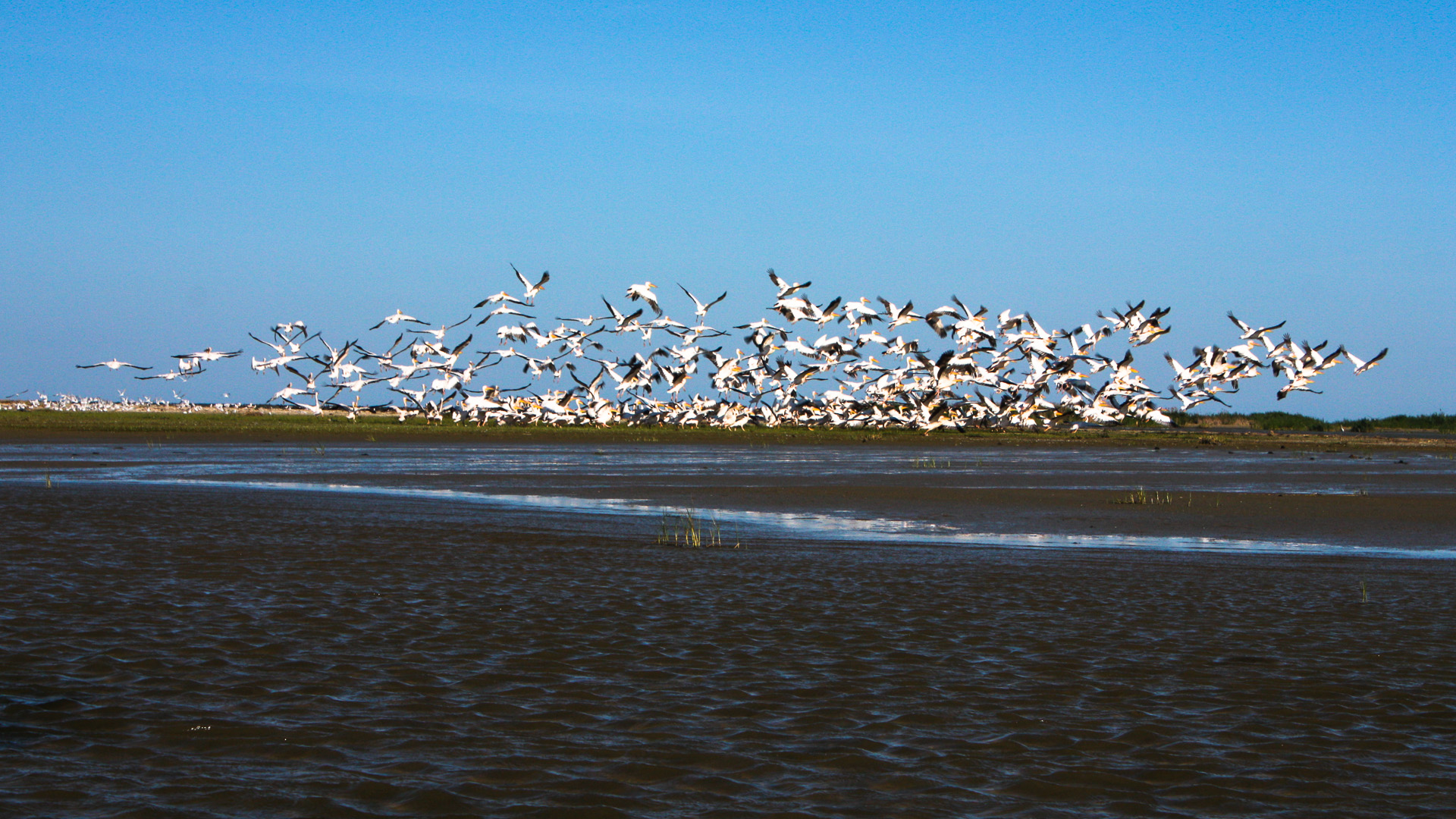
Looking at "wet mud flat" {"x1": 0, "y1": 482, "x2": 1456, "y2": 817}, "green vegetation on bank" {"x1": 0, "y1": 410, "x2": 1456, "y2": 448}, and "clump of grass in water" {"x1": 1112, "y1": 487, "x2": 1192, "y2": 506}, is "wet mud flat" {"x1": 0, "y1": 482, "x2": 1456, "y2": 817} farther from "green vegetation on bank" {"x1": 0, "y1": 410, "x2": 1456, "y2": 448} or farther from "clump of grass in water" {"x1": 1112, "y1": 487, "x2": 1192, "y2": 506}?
"green vegetation on bank" {"x1": 0, "y1": 410, "x2": 1456, "y2": 448}

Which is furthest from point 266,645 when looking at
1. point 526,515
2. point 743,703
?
point 526,515

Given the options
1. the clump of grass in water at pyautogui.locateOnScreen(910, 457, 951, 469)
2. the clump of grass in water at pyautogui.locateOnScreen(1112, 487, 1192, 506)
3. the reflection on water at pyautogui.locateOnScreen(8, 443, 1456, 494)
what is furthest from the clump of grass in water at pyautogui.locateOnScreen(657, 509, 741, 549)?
the clump of grass in water at pyautogui.locateOnScreen(910, 457, 951, 469)

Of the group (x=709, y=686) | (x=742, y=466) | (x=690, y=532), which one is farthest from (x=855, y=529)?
A: (x=742, y=466)

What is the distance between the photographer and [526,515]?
16562 mm

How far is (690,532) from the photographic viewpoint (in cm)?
1408

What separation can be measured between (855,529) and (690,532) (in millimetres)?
2731

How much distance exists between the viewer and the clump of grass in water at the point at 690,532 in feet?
44.2

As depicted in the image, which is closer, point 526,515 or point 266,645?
point 266,645

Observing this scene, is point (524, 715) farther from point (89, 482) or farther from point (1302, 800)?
point (89, 482)

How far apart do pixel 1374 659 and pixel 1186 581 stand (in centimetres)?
346

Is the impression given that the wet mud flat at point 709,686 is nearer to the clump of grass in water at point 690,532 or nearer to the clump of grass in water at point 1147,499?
the clump of grass in water at point 690,532

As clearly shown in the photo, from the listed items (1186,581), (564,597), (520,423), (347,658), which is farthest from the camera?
(520,423)

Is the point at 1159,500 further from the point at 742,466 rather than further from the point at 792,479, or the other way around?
the point at 742,466

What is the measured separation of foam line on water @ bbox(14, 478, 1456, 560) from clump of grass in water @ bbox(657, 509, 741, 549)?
1.07 ft
